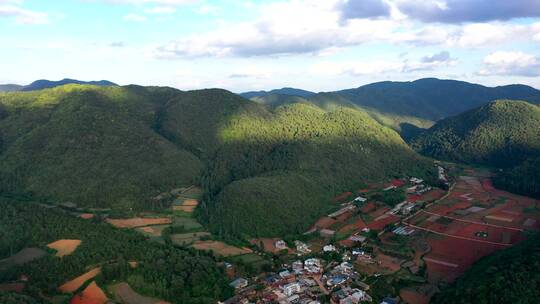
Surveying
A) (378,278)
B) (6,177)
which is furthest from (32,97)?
(378,278)

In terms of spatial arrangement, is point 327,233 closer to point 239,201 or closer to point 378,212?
point 378,212

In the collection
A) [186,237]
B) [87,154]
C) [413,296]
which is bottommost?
[413,296]

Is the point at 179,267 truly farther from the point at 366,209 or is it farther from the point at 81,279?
the point at 366,209

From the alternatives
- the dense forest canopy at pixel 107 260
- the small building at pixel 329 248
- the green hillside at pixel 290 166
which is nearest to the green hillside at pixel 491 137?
the green hillside at pixel 290 166

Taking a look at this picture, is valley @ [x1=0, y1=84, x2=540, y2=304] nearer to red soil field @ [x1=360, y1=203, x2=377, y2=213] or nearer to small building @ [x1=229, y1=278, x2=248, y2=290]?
small building @ [x1=229, y1=278, x2=248, y2=290]

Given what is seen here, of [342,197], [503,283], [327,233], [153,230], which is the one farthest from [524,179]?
[153,230]

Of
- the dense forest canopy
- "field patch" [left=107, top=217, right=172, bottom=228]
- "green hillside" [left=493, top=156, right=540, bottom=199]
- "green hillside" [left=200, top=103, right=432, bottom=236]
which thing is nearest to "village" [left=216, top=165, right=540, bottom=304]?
"green hillside" [left=493, top=156, right=540, bottom=199]
